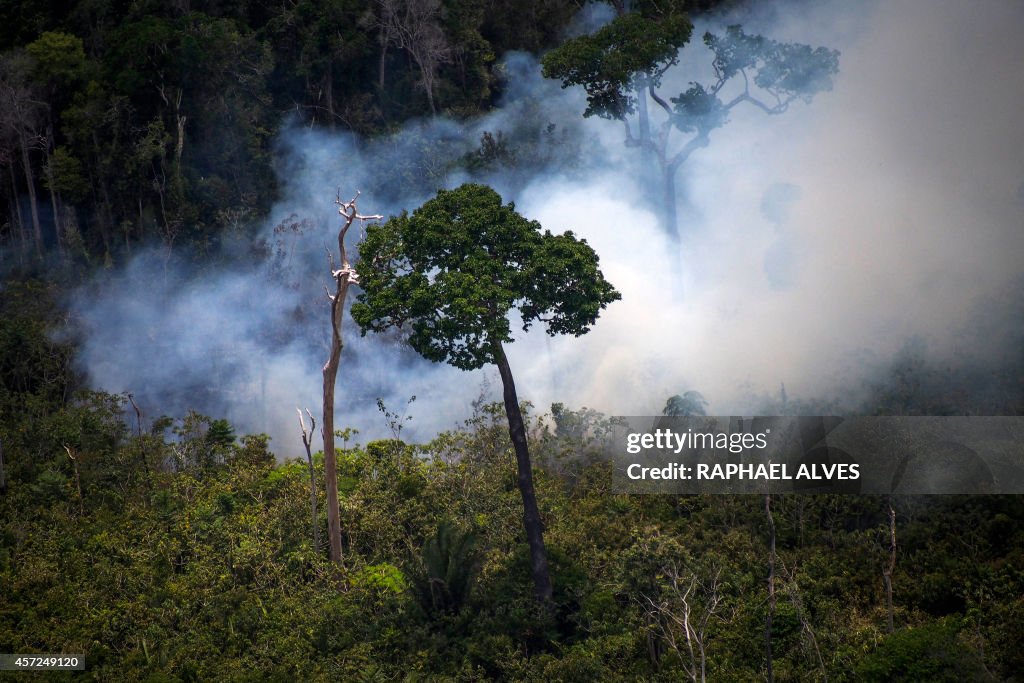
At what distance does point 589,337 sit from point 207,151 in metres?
13.0

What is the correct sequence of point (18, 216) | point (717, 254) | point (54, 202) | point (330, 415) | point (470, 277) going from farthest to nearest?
point (18, 216) < point (54, 202) < point (717, 254) < point (330, 415) < point (470, 277)

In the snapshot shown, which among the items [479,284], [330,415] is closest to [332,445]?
[330,415]

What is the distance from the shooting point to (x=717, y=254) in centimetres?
3638

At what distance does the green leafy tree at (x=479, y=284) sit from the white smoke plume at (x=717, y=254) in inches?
284

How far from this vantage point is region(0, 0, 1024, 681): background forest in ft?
82.5

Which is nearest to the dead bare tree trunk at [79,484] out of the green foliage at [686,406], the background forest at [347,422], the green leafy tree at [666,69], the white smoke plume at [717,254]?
the background forest at [347,422]

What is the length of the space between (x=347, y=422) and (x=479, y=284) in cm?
1074

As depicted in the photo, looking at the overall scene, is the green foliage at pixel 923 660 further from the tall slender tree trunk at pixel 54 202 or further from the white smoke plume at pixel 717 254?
the tall slender tree trunk at pixel 54 202

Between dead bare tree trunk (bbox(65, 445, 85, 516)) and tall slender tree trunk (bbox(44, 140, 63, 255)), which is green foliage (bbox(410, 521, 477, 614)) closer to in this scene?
dead bare tree trunk (bbox(65, 445, 85, 516))

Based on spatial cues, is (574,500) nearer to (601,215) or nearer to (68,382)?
(601,215)

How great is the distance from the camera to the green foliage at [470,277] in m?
25.6

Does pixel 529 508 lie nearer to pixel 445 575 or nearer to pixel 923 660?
pixel 445 575

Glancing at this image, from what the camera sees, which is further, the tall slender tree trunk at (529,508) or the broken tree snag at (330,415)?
the broken tree snag at (330,415)

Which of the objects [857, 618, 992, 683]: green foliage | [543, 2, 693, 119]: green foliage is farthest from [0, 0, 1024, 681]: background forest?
[543, 2, 693, 119]: green foliage
